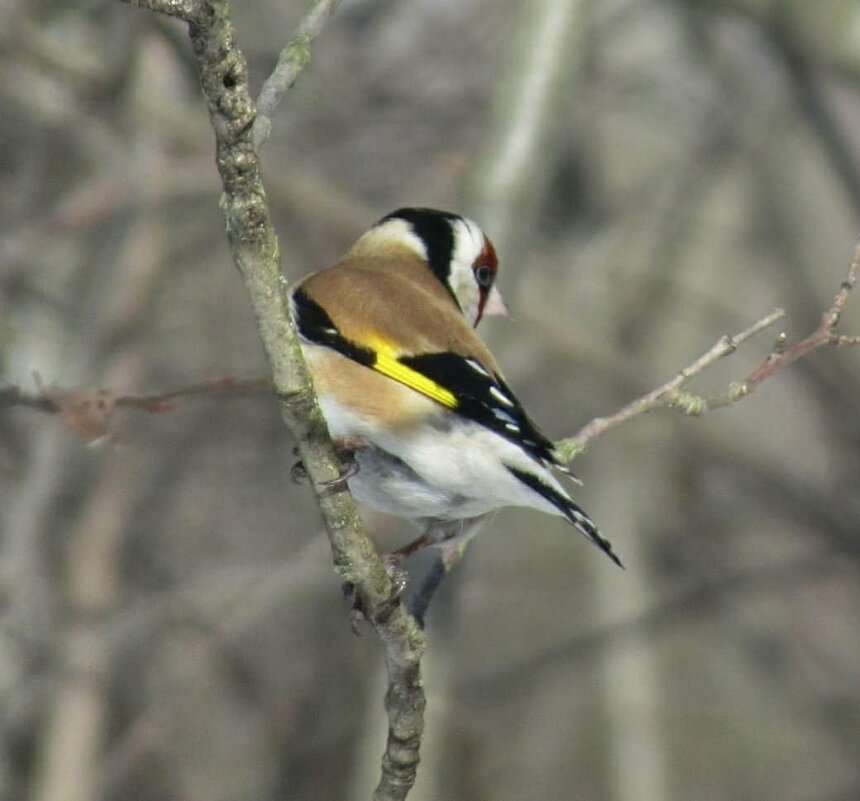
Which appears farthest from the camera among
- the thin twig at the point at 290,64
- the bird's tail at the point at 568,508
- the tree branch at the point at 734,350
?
the tree branch at the point at 734,350

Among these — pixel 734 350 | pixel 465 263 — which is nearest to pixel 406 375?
pixel 734 350

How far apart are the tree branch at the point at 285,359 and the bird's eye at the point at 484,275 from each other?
1859 millimetres

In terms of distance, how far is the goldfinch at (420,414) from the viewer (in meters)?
2.94

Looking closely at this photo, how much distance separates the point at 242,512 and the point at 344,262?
10.8 feet

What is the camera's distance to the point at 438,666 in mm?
4941

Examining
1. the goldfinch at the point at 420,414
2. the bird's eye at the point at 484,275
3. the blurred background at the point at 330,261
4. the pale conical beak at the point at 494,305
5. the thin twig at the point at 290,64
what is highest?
the thin twig at the point at 290,64

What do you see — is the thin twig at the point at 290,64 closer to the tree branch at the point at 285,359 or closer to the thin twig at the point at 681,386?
the tree branch at the point at 285,359

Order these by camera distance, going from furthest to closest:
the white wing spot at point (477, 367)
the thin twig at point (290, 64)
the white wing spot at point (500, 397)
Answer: the white wing spot at point (477, 367), the white wing spot at point (500, 397), the thin twig at point (290, 64)

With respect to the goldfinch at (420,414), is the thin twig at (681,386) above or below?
above

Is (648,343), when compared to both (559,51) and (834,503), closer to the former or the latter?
(834,503)

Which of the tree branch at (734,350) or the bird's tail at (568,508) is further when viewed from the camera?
the tree branch at (734,350)

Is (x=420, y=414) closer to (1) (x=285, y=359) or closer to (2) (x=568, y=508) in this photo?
(2) (x=568, y=508)

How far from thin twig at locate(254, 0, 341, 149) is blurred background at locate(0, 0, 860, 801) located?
6.80ft

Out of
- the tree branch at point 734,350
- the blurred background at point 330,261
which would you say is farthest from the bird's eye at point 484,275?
the tree branch at point 734,350
